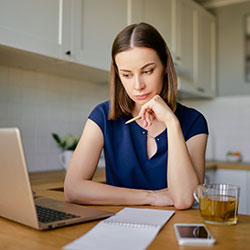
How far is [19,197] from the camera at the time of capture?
2.54 feet

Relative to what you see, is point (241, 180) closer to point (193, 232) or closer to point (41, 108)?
point (41, 108)

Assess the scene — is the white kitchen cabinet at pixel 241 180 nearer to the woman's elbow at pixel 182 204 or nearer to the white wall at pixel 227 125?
the white wall at pixel 227 125

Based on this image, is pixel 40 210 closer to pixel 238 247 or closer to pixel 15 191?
pixel 15 191

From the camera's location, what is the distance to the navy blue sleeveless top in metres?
1.42

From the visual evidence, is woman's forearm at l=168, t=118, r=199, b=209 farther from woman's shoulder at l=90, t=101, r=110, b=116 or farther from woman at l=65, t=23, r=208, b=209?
woman's shoulder at l=90, t=101, r=110, b=116

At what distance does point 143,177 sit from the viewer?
4.66 feet

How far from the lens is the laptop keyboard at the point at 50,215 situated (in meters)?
0.83

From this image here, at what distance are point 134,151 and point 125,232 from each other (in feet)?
2.31

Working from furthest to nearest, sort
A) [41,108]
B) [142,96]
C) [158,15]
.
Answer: [158,15], [41,108], [142,96]

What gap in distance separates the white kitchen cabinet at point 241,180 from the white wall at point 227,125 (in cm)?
42

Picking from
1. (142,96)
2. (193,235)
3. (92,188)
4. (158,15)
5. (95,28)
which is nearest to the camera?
(193,235)

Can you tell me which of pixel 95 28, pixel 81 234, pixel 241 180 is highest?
pixel 95 28

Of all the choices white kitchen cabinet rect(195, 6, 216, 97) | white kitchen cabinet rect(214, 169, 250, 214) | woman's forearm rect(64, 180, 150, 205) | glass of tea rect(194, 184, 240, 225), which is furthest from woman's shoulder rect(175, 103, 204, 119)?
white kitchen cabinet rect(195, 6, 216, 97)

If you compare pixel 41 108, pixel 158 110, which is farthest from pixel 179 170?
pixel 41 108
